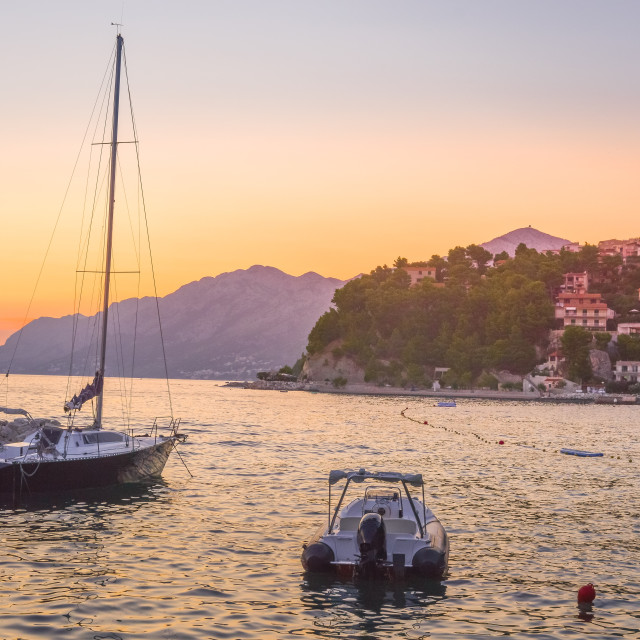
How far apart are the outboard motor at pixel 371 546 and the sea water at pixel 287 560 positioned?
1.55 ft

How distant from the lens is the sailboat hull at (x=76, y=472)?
1296 inches

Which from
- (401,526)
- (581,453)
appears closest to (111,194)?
(401,526)

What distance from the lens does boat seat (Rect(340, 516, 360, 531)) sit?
23906mm

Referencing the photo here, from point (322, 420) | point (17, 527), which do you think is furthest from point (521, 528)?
point (322, 420)

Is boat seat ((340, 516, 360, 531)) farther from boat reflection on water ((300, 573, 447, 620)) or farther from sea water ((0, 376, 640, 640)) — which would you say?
sea water ((0, 376, 640, 640))

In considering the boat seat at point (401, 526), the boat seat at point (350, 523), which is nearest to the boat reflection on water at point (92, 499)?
the boat seat at point (350, 523)

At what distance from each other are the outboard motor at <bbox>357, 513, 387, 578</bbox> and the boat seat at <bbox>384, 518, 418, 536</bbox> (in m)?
1.78

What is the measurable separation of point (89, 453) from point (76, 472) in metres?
1.22

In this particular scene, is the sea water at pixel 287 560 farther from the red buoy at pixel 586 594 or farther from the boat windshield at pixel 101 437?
the boat windshield at pixel 101 437

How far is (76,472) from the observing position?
3481 cm

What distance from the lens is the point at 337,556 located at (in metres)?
22.5

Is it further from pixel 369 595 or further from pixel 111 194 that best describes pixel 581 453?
pixel 369 595

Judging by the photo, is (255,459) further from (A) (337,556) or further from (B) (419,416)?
(B) (419,416)

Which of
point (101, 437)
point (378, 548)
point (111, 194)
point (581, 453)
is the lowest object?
point (581, 453)
